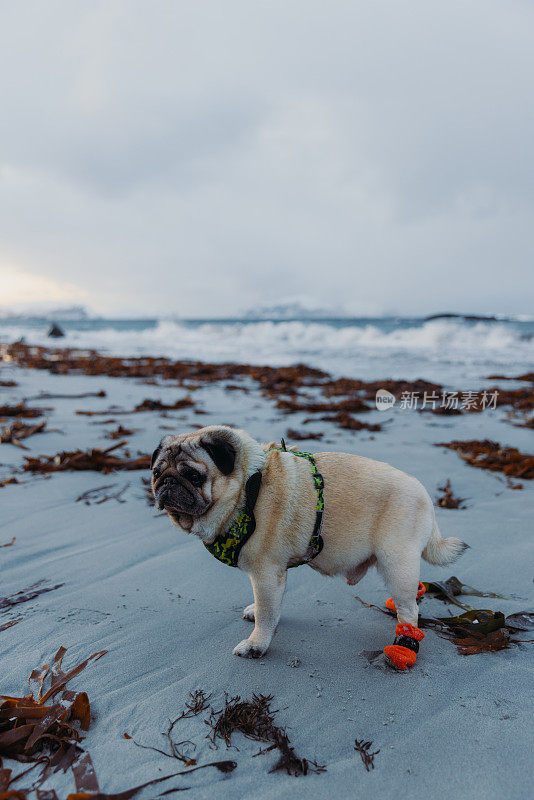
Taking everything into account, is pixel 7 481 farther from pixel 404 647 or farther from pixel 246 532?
pixel 404 647

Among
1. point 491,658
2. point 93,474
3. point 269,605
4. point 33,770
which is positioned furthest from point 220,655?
point 93,474

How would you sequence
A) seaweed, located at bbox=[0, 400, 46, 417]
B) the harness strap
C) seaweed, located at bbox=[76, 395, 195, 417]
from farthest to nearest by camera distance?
seaweed, located at bbox=[76, 395, 195, 417] → seaweed, located at bbox=[0, 400, 46, 417] → the harness strap

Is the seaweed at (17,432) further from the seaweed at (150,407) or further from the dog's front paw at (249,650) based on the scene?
the dog's front paw at (249,650)

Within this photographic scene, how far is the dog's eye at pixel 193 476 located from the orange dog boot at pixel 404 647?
1400mm

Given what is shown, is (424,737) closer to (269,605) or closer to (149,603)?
(269,605)

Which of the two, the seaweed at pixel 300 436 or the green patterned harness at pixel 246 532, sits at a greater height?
the green patterned harness at pixel 246 532

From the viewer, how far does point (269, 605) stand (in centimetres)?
251

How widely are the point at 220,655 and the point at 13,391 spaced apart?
9.71 meters

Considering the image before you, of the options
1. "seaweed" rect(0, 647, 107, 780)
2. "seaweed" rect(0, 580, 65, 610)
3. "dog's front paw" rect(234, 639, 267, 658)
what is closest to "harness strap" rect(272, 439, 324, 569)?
"dog's front paw" rect(234, 639, 267, 658)

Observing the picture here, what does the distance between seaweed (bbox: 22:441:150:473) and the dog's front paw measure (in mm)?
3413

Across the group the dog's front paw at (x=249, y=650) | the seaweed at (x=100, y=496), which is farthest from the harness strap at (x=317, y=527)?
the seaweed at (x=100, y=496)

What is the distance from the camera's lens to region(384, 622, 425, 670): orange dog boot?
7.53 feet

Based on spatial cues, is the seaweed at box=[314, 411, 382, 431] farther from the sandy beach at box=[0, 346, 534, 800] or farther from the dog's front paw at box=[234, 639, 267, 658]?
the dog's front paw at box=[234, 639, 267, 658]

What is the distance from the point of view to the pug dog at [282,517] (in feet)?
8.08
